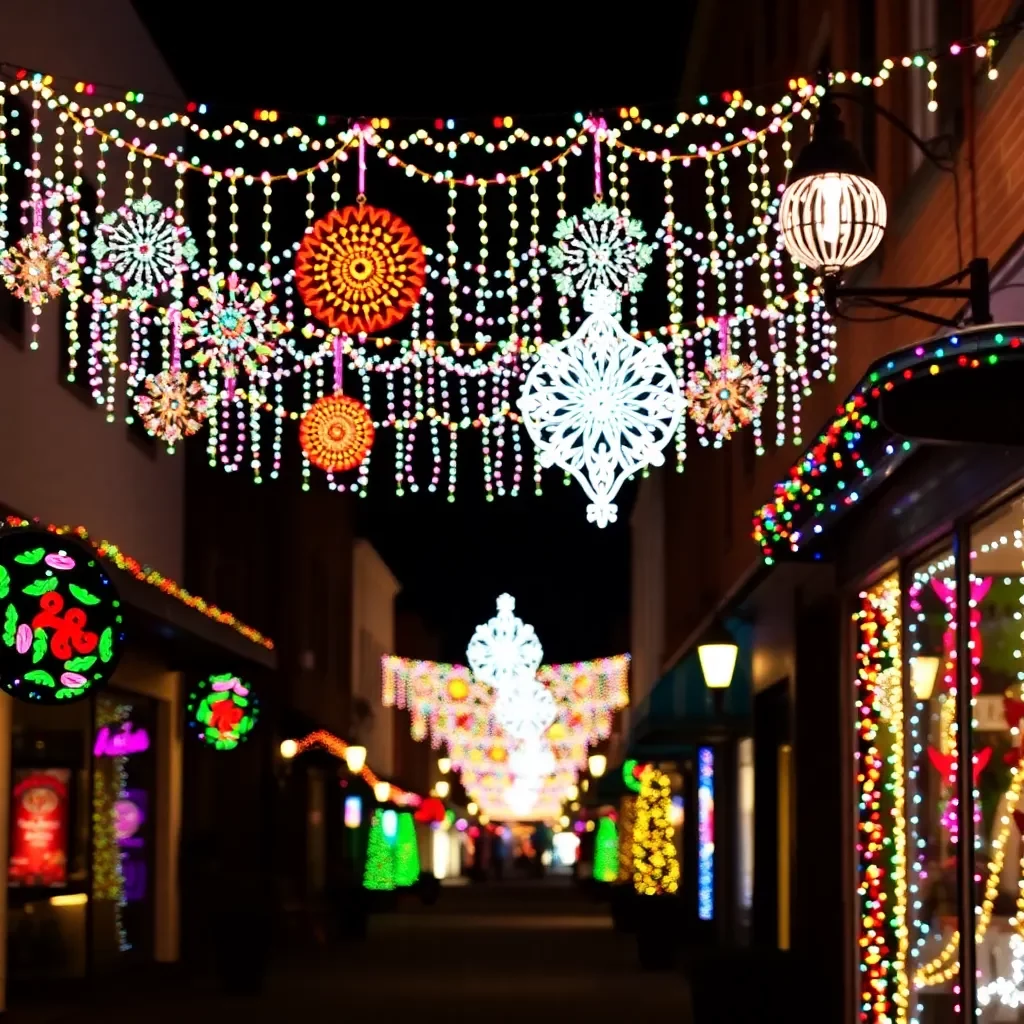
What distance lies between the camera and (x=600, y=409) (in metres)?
12.4

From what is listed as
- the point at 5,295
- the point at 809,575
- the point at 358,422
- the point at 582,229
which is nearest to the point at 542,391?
the point at 582,229

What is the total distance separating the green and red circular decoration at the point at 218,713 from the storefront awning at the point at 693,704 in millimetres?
5121

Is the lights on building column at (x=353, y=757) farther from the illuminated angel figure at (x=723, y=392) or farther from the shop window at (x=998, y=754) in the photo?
the shop window at (x=998, y=754)

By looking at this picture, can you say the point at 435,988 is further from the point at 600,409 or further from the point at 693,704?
the point at 600,409

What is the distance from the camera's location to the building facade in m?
9.55

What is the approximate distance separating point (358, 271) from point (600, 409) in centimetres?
166

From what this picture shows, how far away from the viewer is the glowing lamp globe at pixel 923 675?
1134 cm

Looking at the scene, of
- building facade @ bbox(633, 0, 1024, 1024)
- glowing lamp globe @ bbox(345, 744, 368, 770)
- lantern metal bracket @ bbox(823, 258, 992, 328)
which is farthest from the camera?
glowing lamp globe @ bbox(345, 744, 368, 770)

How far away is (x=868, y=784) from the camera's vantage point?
44.8 ft

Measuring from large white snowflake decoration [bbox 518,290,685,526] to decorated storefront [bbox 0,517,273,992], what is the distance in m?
2.94

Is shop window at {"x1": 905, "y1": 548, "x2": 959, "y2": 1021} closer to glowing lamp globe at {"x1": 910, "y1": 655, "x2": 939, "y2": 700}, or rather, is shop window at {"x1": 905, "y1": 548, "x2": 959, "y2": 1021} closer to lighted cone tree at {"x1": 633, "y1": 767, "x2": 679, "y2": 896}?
glowing lamp globe at {"x1": 910, "y1": 655, "x2": 939, "y2": 700}

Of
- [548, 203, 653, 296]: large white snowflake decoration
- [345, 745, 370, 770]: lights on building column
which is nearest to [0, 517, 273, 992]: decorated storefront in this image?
[548, 203, 653, 296]: large white snowflake decoration

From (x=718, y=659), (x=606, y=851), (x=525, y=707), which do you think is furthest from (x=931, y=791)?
(x=606, y=851)

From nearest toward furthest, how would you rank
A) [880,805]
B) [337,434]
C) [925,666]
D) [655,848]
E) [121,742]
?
[925,666]
[880,805]
[337,434]
[121,742]
[655,848]
